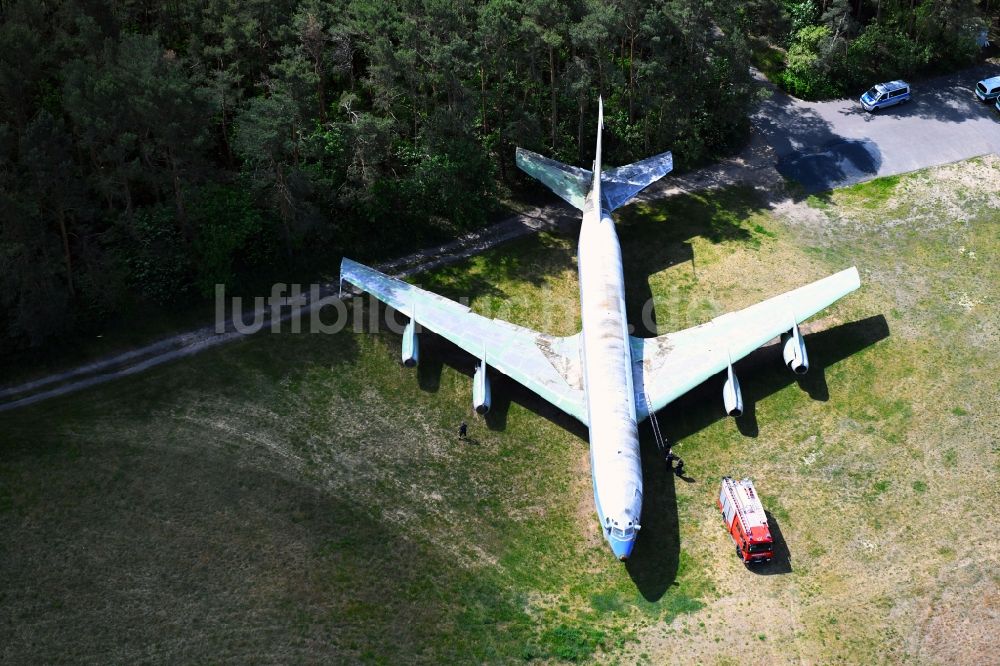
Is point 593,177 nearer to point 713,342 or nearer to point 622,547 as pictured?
point 713,342

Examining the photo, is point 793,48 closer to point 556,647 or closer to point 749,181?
point 749,181

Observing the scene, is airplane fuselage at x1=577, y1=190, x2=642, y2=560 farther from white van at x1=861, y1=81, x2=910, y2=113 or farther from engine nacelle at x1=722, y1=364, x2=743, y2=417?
white van at x1=861, y1=81, x2=910, y2=113

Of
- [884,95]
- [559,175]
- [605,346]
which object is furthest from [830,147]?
[605,346]

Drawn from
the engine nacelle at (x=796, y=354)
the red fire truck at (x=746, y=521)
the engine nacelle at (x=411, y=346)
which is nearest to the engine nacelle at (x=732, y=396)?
the engine nacelle at (x=796, y=354)

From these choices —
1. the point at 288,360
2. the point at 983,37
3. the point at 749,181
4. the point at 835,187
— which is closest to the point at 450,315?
the point at 288,360

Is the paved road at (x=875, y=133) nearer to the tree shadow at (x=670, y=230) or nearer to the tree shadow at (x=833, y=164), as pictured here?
the tree shadow at (x=833, y=164)

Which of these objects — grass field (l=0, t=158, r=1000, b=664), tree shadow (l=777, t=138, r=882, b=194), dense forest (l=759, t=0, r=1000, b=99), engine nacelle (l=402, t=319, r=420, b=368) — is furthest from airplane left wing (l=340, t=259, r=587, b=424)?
dense forest (l=759, t=0, r=1000, b=99)
